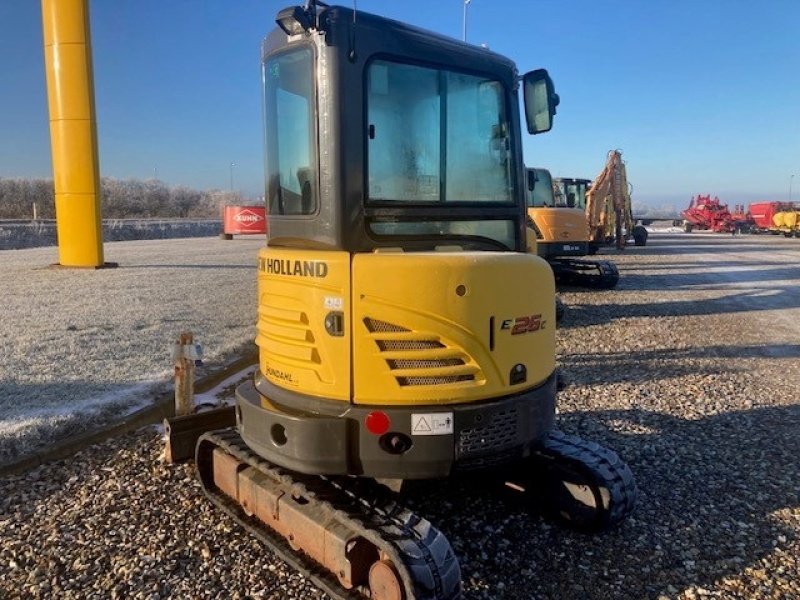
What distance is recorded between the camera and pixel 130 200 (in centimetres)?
7150

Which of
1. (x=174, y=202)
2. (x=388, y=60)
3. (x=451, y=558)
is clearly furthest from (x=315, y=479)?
(x=174, y=202)

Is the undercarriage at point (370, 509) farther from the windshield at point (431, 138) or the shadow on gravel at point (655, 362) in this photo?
the shadow on gravel at point (655, 362)

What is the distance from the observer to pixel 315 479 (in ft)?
12.9

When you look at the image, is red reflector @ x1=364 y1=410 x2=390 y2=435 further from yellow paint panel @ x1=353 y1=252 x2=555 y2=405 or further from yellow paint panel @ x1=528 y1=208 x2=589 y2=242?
yellow paint panel @ x1=528 y1=208 x2=589 y2=242

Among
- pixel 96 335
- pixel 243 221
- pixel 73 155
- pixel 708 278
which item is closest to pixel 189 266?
pixel 73 155

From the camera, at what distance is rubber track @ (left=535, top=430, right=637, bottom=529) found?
4.09 m

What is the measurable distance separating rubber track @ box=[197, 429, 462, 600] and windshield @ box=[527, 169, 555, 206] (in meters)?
14.5

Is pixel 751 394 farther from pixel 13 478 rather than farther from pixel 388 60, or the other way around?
pixel 13 478

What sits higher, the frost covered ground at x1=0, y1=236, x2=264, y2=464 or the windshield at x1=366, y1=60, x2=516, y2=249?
the windshield at x1=366, y1=60, x2=516, y2=249

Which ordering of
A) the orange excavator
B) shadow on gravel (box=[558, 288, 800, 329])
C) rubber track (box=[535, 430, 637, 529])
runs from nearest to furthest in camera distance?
rubber track (box=[535, 430, 637, 529]), shadow on gravel (box=[558, 288, 800, 329]), the orange excavator

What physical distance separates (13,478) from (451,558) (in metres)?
3.56

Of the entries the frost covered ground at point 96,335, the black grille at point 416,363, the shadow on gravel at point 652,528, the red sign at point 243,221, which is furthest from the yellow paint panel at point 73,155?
the red sign at point 243,221

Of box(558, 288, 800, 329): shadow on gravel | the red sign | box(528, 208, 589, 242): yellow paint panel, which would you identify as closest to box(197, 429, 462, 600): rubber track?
box(558, 288, 800, 329): shadow on gravel

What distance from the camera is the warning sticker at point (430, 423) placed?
349 cm
